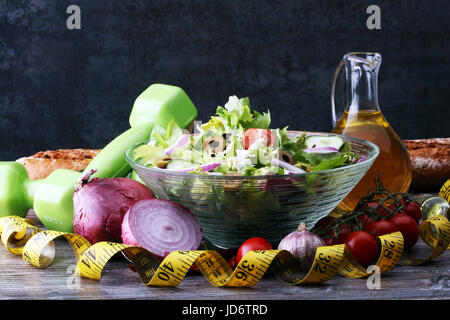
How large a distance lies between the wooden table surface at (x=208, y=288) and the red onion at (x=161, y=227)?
0.27ft

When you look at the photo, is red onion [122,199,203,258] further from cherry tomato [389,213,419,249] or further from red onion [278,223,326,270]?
cherry tomato [389,213,419,249]

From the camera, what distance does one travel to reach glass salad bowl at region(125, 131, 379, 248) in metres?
1.46

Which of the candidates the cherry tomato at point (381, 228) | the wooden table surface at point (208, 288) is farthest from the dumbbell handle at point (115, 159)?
the cherry tomato at point (381, 228)

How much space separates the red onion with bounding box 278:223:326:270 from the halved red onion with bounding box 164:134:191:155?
480 millimetres

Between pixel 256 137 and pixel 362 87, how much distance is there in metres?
0.48

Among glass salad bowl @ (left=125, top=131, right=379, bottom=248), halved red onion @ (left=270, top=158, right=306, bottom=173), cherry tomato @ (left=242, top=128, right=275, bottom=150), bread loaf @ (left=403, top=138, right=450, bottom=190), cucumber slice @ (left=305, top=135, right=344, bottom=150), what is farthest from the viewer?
bread loaf @ (left=403, top=138, right=450, bottom=190)

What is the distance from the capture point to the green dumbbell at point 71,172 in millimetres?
1821

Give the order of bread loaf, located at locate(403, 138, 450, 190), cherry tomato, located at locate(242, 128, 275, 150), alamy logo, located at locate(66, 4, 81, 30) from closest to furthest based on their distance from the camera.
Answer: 1. cherry tomato, located at locate(242, 128, 275, 150)
2. bread loaf, located at locate(403, 138, 450, 190)
3. alamy logo, located at locate(66, 4, 81, 30)

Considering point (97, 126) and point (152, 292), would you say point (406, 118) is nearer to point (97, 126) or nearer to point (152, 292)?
point (97, 126)

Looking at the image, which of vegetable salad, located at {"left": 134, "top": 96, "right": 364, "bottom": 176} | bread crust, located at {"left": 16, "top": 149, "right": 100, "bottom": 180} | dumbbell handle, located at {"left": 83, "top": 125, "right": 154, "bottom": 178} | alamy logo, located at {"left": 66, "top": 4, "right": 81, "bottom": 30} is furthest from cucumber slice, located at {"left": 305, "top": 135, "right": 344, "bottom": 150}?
alamy logo, located at {"left": 66, "top": 4, "right": 81, "bottom": 30}

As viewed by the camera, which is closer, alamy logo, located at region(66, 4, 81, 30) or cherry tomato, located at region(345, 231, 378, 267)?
cherry tomato, located at region(345, 231, 378, 267)

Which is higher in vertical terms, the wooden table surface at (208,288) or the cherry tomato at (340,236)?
the cherry tomato at (340,236)

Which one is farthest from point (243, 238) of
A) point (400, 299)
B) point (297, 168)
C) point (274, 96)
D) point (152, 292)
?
point (274, 96)

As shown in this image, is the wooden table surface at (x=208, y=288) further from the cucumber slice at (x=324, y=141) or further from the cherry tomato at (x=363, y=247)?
the cucumber slice at (x=324, y=141)
